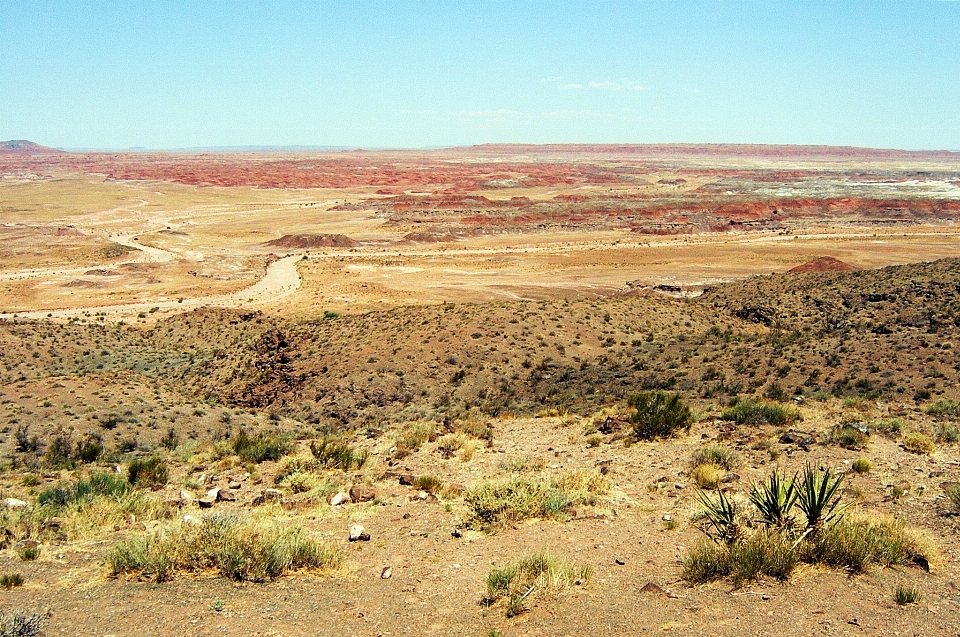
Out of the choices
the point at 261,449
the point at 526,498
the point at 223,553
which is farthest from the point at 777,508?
the point at 261,449

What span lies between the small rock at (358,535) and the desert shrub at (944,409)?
474 inches

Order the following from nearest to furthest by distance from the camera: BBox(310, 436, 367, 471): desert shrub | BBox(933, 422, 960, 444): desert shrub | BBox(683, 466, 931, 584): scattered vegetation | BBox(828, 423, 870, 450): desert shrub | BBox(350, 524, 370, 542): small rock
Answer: BBox(683, 466, 931, 584): scattered vegetation < BBox(350, 524, 370, 542): small rock < BBox(828, 423, 870, 450): desert shrub < BBox(933, 422, 960, 444): desert shrub < BBox(310, 436, 367, 471): desert shrub

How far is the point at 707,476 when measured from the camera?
10.9 metres

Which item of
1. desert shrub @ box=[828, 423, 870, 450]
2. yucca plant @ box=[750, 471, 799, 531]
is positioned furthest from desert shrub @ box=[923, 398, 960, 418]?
yucca plant @ box=[750, 471, 799, 531]

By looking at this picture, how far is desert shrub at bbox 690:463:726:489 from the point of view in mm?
10797

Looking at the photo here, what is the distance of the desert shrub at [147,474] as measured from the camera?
12.1 metres

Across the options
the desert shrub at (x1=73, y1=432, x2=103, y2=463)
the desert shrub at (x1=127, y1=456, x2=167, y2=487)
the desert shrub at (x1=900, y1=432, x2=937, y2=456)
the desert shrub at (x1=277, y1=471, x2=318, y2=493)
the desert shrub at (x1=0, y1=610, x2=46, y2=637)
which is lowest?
the desert shrub at (x1=73, y1=432, x2=103, y2=463)

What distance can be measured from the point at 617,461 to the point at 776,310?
20050 mm

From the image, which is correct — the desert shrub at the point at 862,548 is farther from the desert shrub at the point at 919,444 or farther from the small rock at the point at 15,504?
the small rock at the point at 15,504

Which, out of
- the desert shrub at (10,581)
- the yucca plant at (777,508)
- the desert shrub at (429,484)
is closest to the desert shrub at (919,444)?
the yucca plant at (777,508)

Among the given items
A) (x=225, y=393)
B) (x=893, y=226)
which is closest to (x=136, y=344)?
(x=225, y=393)

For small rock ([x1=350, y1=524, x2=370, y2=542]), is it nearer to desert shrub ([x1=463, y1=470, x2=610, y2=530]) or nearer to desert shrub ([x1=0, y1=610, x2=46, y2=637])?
desert shrub ([x1=463, y1=470, x2=610, y2=530])

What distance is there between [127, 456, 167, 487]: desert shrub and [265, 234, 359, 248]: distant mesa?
5686cm

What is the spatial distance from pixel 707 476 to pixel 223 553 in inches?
280
